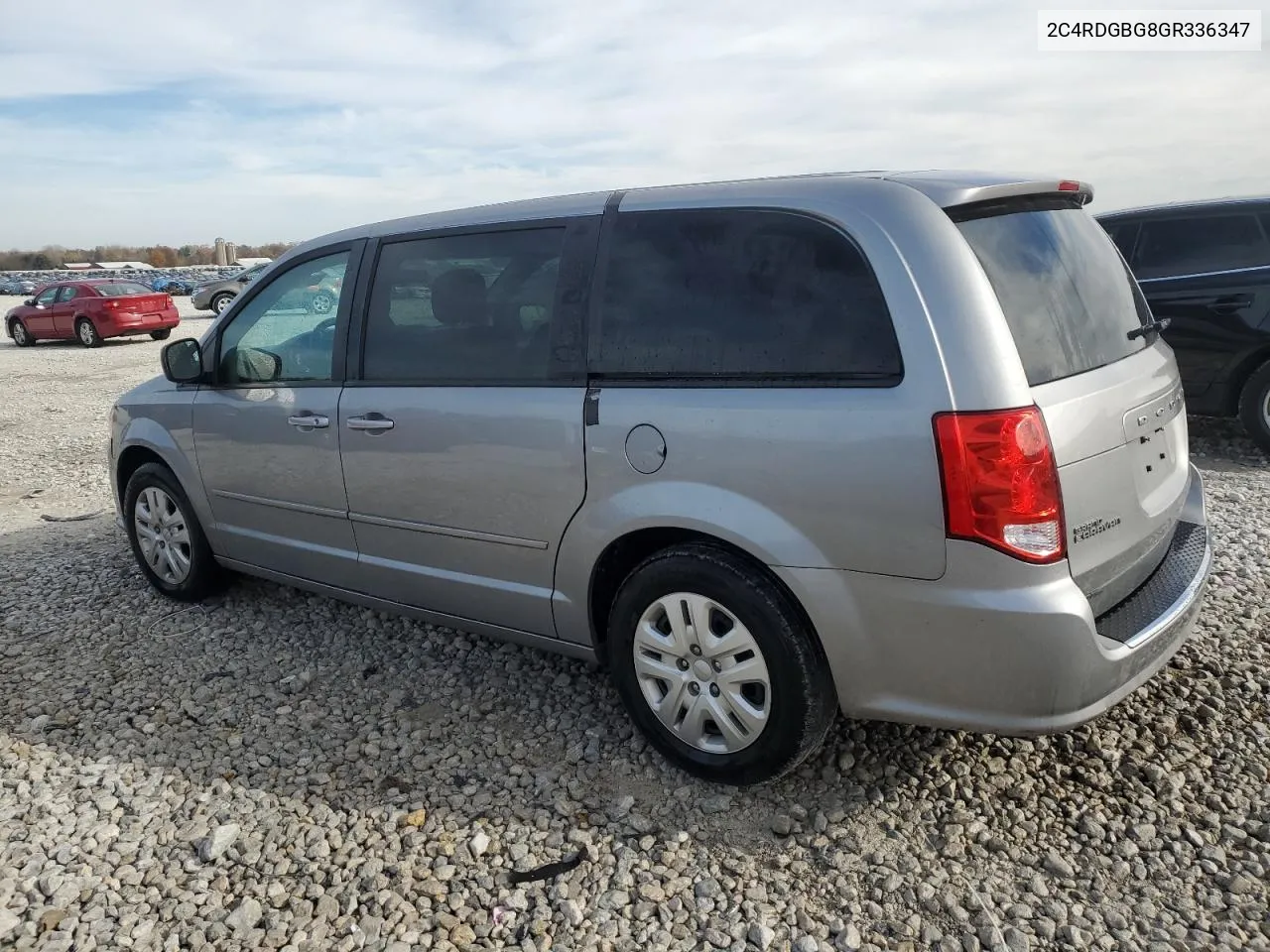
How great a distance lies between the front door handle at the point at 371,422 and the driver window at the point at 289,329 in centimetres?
32

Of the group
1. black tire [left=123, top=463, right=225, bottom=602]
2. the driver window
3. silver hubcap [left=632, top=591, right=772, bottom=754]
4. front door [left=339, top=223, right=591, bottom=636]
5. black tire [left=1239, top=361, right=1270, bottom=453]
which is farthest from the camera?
black tire [left=1239, top=361, right=1270, bottom=453]

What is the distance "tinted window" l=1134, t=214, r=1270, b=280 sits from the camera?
6.77m

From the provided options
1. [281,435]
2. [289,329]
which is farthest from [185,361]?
[281,435]

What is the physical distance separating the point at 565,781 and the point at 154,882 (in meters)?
1.22

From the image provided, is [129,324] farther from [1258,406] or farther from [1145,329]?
[1145,329]

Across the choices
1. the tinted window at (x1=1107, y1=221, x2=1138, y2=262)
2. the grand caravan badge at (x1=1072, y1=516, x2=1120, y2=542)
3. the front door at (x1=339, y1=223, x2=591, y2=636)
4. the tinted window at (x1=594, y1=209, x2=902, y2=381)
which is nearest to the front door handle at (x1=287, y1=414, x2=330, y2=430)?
the front door at (x1=339, y1=223, x2=591, y2=636)

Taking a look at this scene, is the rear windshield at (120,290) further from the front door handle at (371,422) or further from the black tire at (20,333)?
the front door handle at (371,422)

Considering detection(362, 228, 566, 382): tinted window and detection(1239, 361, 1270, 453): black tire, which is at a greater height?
detection(362, 228, 566, 382): tinted window

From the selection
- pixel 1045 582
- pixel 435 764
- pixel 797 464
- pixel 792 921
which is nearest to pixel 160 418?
pixel 435 764

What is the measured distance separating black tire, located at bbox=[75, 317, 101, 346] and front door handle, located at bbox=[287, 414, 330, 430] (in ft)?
67.8

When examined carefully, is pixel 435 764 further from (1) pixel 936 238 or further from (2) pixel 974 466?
(1) pixel 936 238

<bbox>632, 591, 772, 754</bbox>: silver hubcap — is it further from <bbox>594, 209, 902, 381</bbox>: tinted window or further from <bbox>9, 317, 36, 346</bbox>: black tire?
<bbox>9, 317, 36, 346</bbox>: black tire

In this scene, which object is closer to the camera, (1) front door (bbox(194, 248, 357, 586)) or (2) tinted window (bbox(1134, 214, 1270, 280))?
(1) front door (bbox(194, 248, 357, 586))

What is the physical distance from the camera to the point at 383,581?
3895 millimetres
